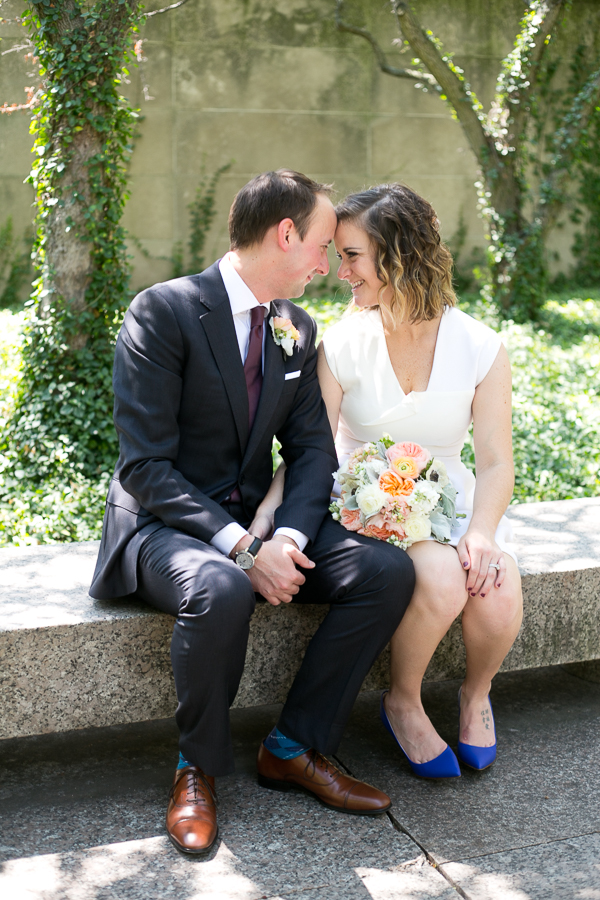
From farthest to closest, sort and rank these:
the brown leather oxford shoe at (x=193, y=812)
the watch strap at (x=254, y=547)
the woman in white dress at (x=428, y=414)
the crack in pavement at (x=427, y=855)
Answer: the woman in white dress at (x=428, y=414), the watch strap at (x=254, y=547), the brown leather oxford shoe at (x=193, y=812), the crack in pavement at (x=427, y=855)

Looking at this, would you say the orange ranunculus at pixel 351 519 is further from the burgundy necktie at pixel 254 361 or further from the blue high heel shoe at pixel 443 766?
the blue high heel shoe at pixel 443 766

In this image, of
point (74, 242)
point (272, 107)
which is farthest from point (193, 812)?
point (272, 107)

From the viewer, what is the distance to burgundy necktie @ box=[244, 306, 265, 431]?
281cm

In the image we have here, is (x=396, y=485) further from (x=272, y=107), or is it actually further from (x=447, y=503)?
(x=272, y=107)

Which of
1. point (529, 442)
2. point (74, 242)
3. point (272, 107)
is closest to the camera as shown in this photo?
point (74, 242)

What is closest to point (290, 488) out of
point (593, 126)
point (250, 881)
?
point (250, 881)

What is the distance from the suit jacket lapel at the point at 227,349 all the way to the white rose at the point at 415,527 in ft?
1.90

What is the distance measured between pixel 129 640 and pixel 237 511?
53 centimetres

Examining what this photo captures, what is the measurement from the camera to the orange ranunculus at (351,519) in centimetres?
272

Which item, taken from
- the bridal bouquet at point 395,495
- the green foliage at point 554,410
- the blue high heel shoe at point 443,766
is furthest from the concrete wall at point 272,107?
the blue high heel shoe at point 443,766

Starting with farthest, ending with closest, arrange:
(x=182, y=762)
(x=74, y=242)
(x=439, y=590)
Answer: (x=74, y=242) → (x=439, y=590) → (x=182, y=762)

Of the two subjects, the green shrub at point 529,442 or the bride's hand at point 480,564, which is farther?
the green shrub at point 529,442

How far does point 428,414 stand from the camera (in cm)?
300

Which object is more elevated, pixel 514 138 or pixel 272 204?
pixel 514 138
